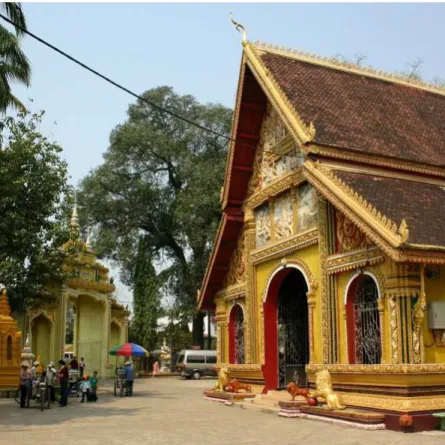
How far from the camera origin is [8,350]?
22.0m

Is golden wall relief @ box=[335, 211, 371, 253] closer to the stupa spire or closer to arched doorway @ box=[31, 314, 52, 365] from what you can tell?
the stupa spire

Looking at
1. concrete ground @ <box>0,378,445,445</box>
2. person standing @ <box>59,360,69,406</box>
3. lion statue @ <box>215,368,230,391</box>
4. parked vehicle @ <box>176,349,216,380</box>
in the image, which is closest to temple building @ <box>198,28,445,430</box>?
lion statue @ <box>215,368,230,391</box>

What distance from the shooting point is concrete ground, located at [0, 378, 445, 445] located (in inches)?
395

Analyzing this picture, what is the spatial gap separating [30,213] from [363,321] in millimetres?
12177

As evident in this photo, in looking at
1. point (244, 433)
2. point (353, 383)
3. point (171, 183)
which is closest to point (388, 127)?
point (353, 383)

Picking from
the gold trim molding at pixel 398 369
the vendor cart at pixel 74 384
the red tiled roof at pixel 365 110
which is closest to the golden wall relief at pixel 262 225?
the red tiled roof at pixel 365 110

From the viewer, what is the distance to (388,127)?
1617 centimetres

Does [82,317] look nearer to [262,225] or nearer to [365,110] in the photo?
[262,225]

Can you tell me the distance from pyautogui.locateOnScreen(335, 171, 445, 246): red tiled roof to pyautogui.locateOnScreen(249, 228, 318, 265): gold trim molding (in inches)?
65.7

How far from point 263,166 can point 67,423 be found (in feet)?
27.5

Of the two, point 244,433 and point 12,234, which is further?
point 12,234

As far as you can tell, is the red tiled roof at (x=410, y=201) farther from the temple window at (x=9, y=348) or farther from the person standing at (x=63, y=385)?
the temple window at (x=9, y=348)

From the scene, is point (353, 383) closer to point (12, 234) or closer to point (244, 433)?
point (244, 433)

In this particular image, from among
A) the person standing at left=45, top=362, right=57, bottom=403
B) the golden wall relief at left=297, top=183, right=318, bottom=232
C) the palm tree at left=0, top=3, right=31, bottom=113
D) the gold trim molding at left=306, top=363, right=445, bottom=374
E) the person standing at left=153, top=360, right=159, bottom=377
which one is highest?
the palm tree at left=0, top=3, right=31, bottom=113
